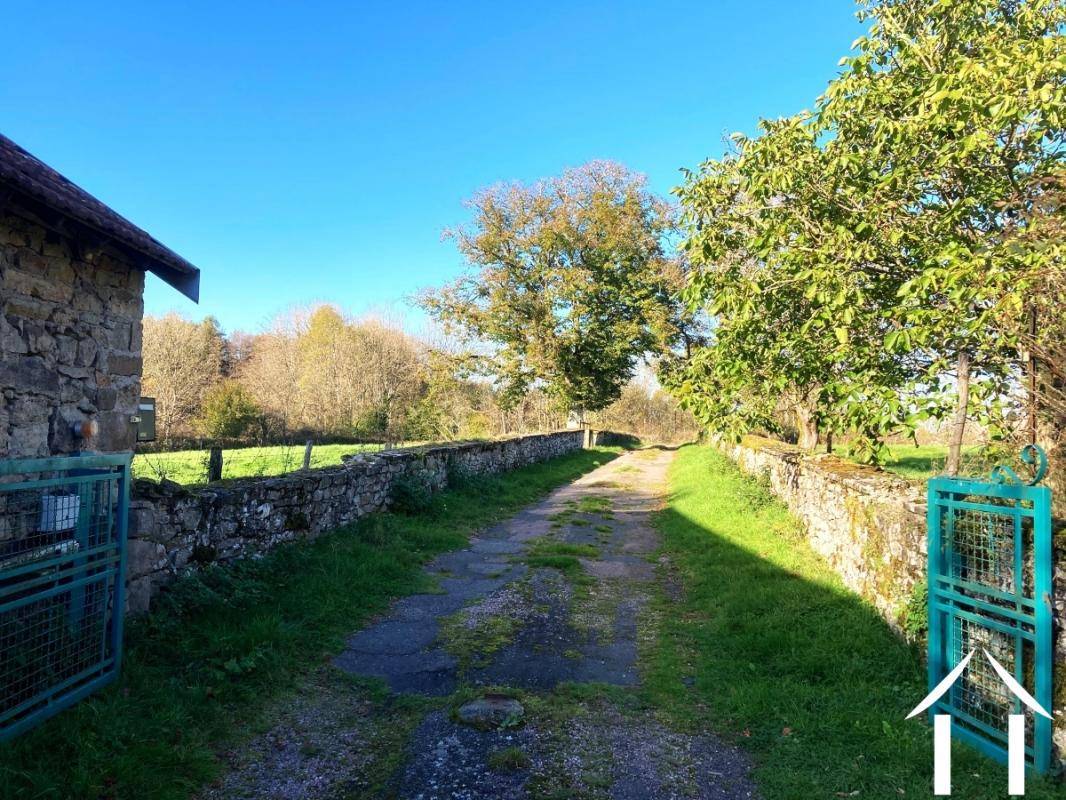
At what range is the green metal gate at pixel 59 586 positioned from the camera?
12.0ft

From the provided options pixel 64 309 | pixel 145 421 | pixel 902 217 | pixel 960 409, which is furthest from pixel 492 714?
pixel 902 217

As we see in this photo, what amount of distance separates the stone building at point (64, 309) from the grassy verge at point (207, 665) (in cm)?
170

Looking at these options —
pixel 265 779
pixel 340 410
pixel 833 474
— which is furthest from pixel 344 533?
pixel 340 410

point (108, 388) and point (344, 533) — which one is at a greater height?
point (108, 388)

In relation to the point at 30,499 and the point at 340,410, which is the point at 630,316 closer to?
the point at 340,410

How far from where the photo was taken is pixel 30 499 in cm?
455

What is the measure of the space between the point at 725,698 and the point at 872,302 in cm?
477

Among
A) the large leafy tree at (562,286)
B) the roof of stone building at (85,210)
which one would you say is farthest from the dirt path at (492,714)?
the large leafy tree at (562,286)

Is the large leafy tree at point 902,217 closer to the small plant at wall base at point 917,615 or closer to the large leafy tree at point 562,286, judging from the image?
the small plant at wall base at point 917,615

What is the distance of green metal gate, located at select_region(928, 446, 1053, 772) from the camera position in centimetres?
350

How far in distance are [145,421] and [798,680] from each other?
6235 millimetres

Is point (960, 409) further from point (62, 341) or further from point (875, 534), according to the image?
point (62, 341)

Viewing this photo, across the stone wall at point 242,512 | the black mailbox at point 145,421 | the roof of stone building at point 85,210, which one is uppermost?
the roof of stone building at point 85,210

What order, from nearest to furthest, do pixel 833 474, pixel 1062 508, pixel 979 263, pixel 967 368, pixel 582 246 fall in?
pixel 979 263, pixel 1062 508, pixel 967 368, pixel 833 474, pixel 582 246
